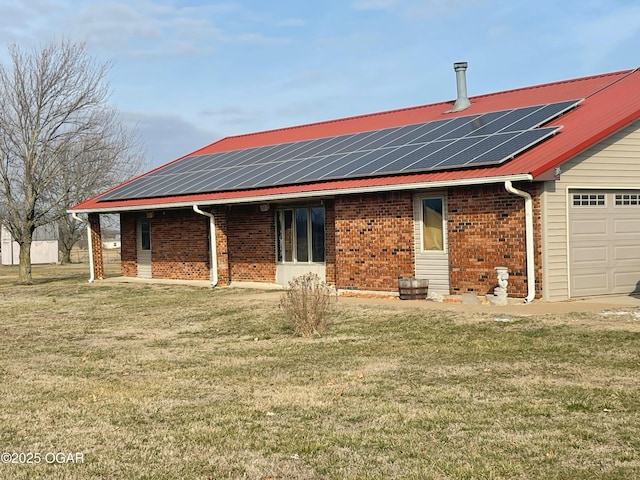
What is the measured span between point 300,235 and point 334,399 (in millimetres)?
12779

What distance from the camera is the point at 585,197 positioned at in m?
15.0

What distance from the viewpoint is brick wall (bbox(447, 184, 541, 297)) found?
569 inches

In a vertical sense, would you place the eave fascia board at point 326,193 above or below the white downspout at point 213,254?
above

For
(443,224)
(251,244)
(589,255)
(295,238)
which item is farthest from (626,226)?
(251,244)

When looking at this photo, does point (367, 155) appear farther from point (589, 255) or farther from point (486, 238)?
point (589, 255)

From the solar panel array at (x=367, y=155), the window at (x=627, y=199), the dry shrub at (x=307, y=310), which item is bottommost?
the dry shrub at (x=307, y=310)

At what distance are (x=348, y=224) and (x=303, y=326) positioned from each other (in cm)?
637

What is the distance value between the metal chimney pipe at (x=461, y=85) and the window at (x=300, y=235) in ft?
18.1

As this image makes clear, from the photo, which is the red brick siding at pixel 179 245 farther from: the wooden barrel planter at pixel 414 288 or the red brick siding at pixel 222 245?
the wooden barrel planter at pixel 414 288

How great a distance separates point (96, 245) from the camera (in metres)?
25.2

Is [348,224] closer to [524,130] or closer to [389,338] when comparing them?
[524,130]

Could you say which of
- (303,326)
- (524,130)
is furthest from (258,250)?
(303,326)

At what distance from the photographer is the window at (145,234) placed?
24500mm

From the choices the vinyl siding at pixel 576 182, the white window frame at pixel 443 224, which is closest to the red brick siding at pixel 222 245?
the white window frame at pixel 443 224
